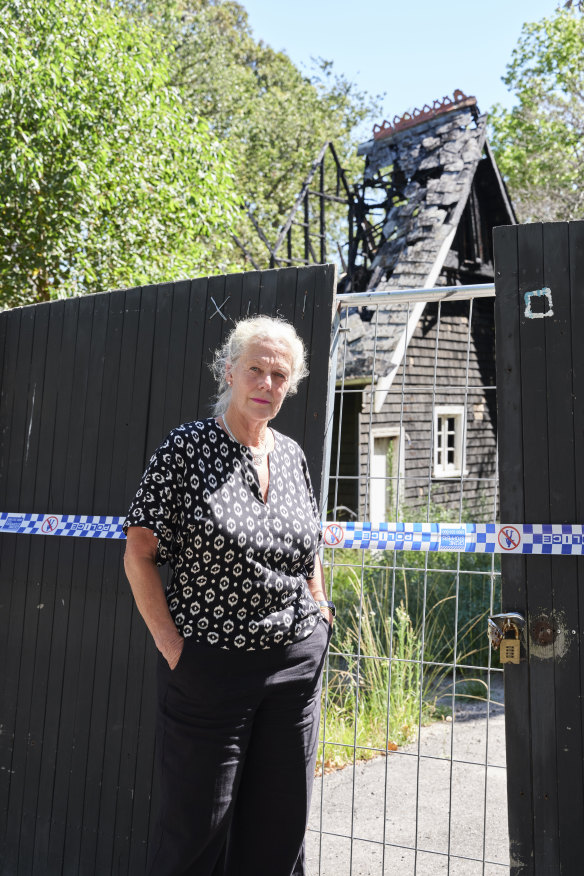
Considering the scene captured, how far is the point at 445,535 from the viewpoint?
309cm

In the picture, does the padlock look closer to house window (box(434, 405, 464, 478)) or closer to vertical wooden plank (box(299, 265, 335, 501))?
vertical wooden plank (box(299, 265, 335, 501))

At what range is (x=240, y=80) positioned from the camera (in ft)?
86.7

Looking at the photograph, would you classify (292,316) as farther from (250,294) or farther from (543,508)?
(543,508)

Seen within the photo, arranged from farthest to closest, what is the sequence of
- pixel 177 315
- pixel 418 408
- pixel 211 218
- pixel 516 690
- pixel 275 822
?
pixel 418 408 < pixel 211 218 < pixel 177 315 < pixel 516 690 < pixel 275 822

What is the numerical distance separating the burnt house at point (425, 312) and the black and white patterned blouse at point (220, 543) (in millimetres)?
8175

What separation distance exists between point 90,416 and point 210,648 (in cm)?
183

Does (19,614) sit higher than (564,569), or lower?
lower

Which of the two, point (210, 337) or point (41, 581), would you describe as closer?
point (210, 337)

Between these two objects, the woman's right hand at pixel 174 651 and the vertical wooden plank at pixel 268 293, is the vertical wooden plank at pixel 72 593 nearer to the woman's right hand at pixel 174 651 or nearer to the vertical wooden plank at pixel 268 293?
the vertical wooden plank at pixel 268 293

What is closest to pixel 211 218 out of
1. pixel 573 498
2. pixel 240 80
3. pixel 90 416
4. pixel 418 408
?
pixel 418 408

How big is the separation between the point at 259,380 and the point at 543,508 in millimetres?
1097

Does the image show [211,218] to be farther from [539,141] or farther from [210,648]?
[539,141]

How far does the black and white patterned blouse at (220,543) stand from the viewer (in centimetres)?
243

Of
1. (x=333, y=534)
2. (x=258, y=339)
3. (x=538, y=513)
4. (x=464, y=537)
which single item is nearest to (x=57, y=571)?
(x=333, y=534)
